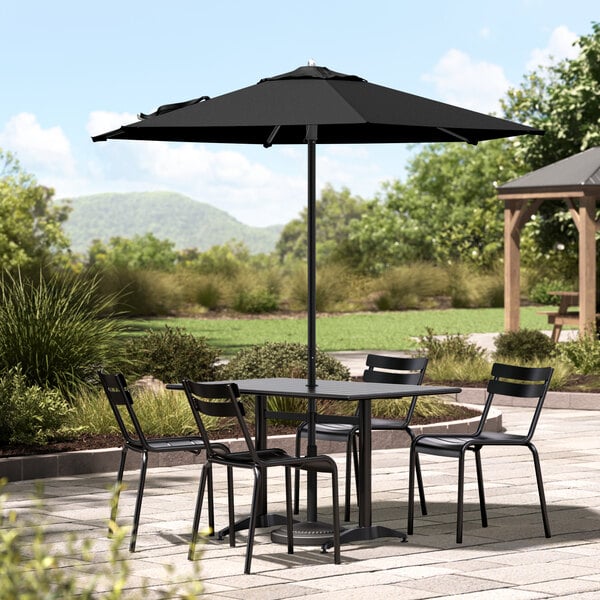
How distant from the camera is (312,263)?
24.3 ft

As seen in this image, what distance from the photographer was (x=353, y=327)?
28.2 m

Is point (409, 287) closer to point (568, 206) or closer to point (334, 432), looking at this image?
point (568, 206)

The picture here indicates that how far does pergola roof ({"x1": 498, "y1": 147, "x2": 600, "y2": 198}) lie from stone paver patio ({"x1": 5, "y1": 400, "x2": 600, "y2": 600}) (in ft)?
27.6

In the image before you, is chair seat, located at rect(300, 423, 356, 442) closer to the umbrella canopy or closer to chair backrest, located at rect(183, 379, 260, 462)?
chair backrest, located at rect(183, 379, 260, 462)

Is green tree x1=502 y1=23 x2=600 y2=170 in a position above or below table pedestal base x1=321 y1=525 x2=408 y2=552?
above

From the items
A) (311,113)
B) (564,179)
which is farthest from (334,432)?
(564,179)

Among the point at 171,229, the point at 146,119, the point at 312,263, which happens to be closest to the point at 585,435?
the point at 312,263

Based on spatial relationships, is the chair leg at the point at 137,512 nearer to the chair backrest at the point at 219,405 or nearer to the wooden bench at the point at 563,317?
the chair backrest at the point at 219,405

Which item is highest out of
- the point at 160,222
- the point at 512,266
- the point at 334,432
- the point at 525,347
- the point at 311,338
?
the point at 160,222

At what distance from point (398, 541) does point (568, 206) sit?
40.2ft

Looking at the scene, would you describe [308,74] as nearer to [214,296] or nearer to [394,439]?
[394,439]

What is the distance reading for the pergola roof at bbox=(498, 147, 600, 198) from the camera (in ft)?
59.1

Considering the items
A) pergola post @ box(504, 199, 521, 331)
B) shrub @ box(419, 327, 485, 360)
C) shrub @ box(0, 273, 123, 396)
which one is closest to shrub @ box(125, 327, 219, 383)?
shrub @ box(0, 273, 123, 396)

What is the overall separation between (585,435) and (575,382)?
10.8ft
